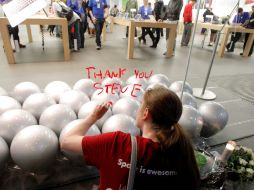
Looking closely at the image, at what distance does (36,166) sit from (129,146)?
31.4 inches

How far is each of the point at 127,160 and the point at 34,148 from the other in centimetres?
73

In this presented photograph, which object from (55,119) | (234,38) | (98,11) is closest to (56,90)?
(55,119)

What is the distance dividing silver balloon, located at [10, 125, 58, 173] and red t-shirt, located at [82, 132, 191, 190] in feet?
1.88

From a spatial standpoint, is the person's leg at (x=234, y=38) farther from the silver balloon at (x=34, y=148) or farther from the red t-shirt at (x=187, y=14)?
the silver balloon at (x=34, y=148)

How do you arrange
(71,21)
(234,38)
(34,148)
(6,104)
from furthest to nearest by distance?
1. (234,38)
2. (71,21)
3. (6,104)
4. (34,148)

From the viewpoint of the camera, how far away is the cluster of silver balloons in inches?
49.6

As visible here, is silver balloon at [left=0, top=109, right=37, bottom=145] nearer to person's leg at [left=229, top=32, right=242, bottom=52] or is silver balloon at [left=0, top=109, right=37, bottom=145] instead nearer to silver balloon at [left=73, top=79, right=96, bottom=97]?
silver balloon at [left=73, top=79, right=96, bottom=97]

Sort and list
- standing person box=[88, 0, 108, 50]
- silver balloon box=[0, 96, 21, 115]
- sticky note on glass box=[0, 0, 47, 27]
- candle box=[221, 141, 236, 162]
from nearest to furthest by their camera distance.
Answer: sticky note on glass box=[0, 0, 47, 27] → candle box=[221, 141, 236, 162] → silver balloon box=[0, 96, 21, 115] → standing person box=[88, 0, 108, 50]

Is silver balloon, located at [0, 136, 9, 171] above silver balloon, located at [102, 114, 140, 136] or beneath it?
beneath

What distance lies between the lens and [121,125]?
4.68 ft

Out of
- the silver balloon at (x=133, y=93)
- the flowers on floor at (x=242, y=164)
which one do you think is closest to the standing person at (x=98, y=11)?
the silver balloon at (x=133, y=93)

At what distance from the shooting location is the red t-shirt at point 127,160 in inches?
29.3

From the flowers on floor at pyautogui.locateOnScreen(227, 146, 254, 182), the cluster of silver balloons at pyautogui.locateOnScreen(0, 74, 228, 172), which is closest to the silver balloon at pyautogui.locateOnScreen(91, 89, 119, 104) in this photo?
the cluster of silver balloons at pyautogui.locateOnScreen(0, 74, 228, 172)

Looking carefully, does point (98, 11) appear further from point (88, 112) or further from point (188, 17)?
point (88, 112)
